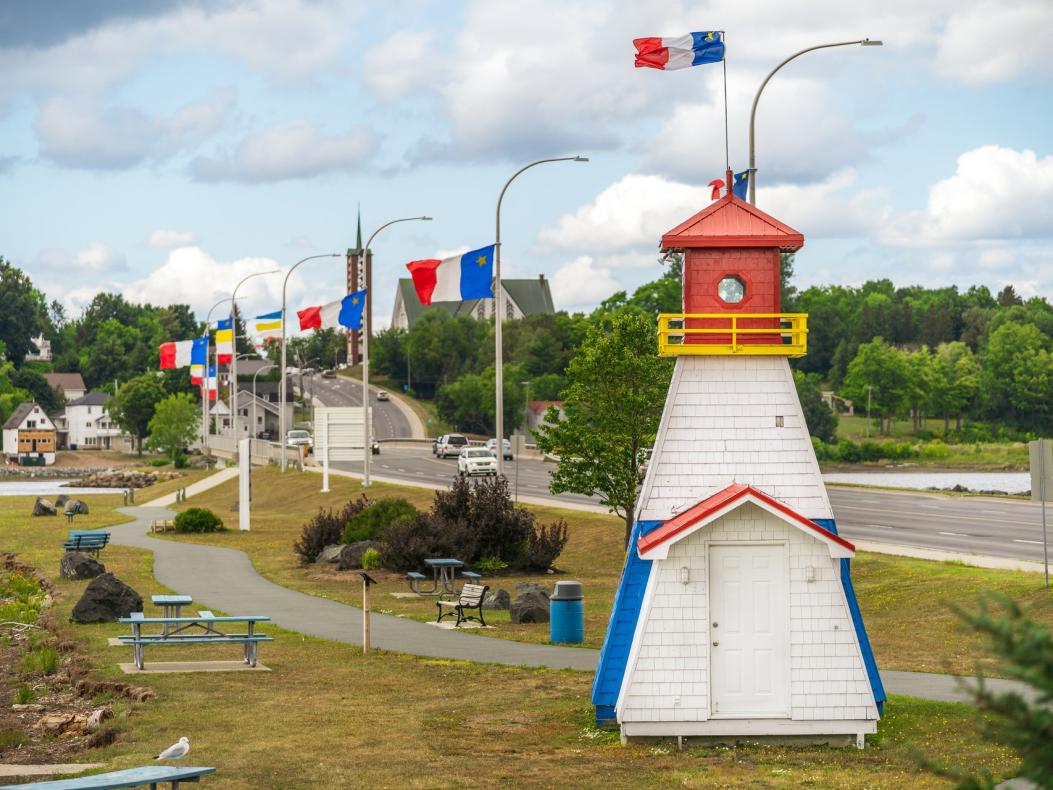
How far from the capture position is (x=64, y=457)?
16538 centimetres

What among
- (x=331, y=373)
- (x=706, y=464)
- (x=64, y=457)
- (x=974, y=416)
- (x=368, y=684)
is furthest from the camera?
(x=331, y=373)

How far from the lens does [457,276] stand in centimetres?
3850

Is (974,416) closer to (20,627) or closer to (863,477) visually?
(863,477)

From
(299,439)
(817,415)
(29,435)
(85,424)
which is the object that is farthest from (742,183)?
(85,424)

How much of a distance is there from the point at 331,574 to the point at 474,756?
773 inches

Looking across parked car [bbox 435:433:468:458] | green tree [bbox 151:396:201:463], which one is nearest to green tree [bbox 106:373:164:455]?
green tree [bbox 151:396:201:463]

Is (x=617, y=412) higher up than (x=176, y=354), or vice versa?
(x=176, y=354)

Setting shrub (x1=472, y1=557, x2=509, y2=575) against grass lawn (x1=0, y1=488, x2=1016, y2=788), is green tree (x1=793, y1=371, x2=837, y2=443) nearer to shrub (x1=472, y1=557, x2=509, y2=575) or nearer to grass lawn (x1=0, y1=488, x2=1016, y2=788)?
shrub (x1=472, y1=557, x2=509, y2=575)

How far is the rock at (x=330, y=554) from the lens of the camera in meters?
34.8

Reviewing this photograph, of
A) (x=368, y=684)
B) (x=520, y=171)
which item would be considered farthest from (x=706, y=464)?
(x=520, y=171)

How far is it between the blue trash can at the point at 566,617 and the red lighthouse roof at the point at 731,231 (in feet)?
25.7

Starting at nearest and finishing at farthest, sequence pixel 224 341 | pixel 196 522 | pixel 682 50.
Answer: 1. pixel 682 50
2. pixel 196 522
3. pixel 224 341

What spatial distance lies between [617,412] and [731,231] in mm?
19027

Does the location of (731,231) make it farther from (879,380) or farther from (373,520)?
(879,380)
